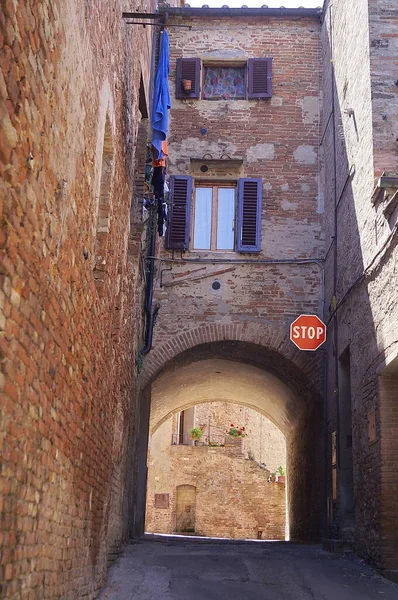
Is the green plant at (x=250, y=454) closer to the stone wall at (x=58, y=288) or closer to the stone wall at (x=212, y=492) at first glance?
the stone wall at (x=212, y=492)

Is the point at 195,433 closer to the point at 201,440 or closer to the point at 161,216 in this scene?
the point at 201,440

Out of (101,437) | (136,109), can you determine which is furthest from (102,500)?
(136,109)

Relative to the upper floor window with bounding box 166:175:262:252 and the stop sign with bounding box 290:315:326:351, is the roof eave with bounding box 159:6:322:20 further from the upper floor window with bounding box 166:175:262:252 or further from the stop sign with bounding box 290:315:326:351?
the stop sign with bounding box 290:315:326:351

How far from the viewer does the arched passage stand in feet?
41.1

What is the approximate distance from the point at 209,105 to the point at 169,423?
13.9 meters

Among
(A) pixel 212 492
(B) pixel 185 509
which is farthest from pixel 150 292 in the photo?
(B) pixel 185 509

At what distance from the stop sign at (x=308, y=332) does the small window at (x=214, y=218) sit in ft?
6.12

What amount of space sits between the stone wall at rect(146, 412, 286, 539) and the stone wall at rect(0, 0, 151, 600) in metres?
16.2

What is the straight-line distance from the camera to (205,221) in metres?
13.0

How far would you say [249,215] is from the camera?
1270 centimetres

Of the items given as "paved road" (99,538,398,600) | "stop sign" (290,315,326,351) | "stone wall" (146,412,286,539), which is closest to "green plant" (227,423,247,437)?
"stone wall" (146,412,286,539)

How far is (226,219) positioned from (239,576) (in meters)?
6.58

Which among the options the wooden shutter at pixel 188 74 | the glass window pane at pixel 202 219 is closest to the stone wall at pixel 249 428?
the glass window pane at pixel 202 219

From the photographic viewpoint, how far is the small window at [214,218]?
12758 millimetres
